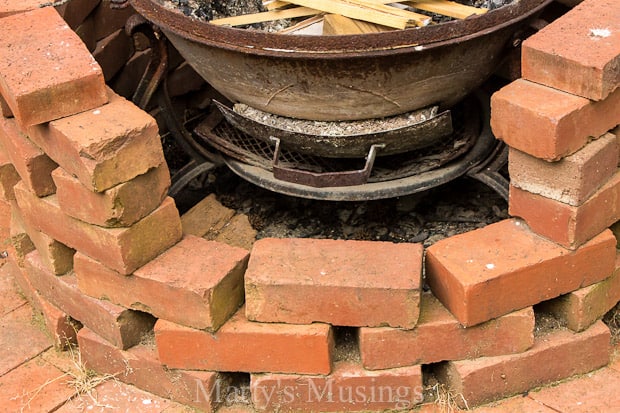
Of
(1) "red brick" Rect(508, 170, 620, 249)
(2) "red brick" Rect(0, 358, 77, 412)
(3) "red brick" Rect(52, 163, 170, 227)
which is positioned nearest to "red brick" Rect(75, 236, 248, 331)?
(3) "red brick" Rect(52, 163, 170, 227)

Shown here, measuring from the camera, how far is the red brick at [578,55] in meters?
2.85

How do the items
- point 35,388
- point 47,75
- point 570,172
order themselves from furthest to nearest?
point 35,388 → point 47,75 → point 570,172

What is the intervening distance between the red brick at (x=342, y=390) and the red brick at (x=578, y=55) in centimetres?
108

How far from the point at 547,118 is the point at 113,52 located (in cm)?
216

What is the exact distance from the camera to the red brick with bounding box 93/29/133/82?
411cm

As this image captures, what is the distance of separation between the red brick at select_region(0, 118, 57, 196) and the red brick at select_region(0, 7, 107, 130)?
163mm

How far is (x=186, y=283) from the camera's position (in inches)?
120

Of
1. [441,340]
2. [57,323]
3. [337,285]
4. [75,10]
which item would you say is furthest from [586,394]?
[75,10]

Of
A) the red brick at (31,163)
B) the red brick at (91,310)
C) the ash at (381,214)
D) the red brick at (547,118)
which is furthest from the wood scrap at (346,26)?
the red brick at (91,310)

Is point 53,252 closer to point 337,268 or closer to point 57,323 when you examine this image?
point 57,323

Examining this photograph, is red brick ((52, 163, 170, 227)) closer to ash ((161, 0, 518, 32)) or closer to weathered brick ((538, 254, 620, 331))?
ash ((161, 0, 518, 32))

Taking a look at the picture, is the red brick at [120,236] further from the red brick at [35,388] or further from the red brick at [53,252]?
the red brick at [35,388]

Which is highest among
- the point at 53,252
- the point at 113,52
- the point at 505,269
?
the point at 113,52

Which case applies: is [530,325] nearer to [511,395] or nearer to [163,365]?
[511,395]
